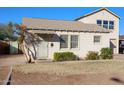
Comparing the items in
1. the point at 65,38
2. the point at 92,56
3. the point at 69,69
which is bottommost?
the point at 69,69

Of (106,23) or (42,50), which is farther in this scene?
(106,23)

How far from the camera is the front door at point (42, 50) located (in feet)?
71.8

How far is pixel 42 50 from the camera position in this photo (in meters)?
22.0

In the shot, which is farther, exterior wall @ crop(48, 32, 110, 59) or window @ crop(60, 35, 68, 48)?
window @ crop(60, 35, 68, 48)

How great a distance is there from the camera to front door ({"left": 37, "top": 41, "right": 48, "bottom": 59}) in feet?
71.8

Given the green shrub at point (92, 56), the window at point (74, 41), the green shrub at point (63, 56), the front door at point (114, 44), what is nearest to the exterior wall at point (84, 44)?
the window at point (74, 41)

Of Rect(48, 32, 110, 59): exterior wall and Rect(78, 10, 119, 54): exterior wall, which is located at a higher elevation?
Rect(78, 10, 119, 54): exterior wall

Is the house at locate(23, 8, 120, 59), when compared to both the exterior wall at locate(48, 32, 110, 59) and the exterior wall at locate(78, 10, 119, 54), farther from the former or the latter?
the exterior wall at locate(78, 10, 119, 54)

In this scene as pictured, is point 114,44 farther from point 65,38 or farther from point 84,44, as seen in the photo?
point 65,38

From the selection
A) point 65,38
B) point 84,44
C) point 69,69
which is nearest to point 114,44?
point 84,44

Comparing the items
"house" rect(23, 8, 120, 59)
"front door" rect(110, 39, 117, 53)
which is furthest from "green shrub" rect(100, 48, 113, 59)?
"front door" rect(110, 39, 117, 53)
